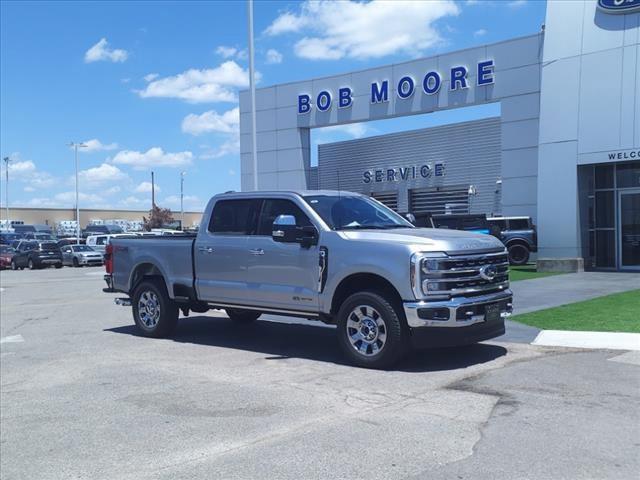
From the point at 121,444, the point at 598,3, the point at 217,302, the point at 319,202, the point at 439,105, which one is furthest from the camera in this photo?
the point at 439,105

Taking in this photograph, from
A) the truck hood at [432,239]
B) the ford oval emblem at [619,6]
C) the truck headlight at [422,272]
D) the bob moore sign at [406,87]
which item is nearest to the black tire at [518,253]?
the bob moore sign at [406,87]

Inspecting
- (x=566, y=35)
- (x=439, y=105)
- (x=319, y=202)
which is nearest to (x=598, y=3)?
(x=566, y=35)

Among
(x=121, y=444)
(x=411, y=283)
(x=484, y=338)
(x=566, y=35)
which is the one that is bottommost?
(x=121, y=444)

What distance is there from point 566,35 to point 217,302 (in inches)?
669

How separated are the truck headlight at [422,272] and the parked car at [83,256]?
35.6 m

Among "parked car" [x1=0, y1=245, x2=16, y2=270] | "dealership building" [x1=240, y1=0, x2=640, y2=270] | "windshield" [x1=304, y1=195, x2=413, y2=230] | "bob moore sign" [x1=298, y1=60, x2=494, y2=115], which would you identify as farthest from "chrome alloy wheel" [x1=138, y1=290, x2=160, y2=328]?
"parked car" [x1=0, y1=245, x2=16, y2=270]

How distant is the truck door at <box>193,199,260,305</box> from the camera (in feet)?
31.2

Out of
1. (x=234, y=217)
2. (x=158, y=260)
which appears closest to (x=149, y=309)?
(x=158, y=260)

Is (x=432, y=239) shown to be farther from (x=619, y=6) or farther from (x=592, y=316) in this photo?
(x=619, y=6)

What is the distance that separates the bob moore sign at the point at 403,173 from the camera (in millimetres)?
30766

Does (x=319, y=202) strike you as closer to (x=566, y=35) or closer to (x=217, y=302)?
(x=217, y=302)

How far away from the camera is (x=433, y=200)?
31484 millimetres

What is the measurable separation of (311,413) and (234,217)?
4.26 m

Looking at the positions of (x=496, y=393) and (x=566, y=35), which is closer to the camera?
(x=496, y=393)
